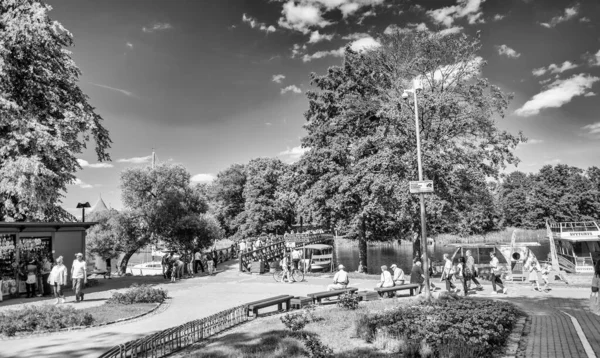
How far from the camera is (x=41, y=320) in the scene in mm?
12055

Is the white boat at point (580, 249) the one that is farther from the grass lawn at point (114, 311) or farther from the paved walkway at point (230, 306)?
the grass lawn at point (114, 311)

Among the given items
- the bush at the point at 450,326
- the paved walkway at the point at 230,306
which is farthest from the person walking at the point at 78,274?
the bush at the point at 450,326

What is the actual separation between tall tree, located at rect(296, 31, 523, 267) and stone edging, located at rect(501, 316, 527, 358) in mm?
13009

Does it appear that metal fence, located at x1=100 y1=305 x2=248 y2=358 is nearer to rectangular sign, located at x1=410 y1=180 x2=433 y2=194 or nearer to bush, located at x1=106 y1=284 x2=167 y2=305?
bush, located at x1=106 y1=284 x2=167 y2=305

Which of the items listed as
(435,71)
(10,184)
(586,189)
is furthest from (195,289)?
(586,189)

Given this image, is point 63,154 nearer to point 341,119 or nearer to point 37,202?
point 37,202

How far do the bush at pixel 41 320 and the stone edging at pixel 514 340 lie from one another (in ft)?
38.2

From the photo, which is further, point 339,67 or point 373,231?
point 373,231

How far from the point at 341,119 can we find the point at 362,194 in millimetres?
6537

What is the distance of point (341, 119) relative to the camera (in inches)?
1212

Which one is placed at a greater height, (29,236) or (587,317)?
(29,236)

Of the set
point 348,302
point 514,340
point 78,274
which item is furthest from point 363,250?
point 514,340

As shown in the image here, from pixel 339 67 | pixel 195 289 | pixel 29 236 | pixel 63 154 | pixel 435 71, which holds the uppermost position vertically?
pixel 339 67

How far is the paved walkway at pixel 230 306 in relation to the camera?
9.63 m
